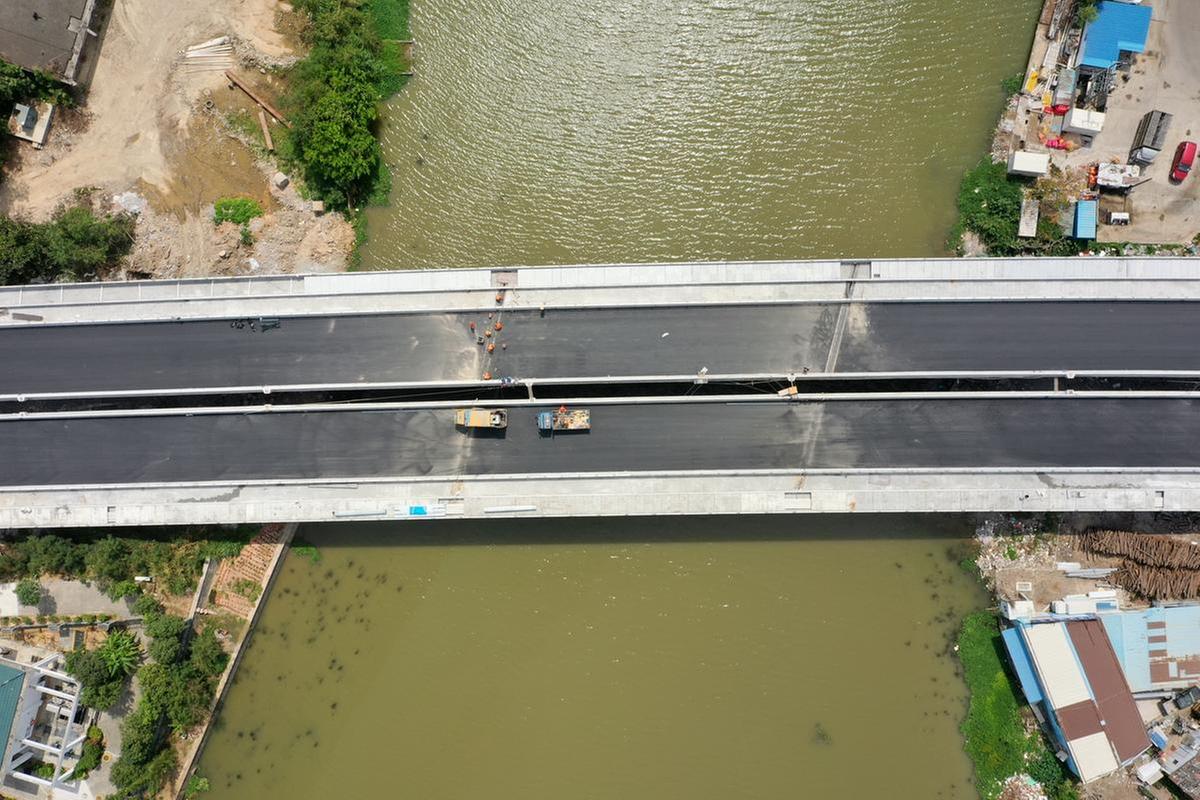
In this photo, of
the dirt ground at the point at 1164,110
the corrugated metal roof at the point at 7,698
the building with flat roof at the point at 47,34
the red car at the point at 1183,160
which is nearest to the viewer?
the corrugated metal roof at the point at 7,698

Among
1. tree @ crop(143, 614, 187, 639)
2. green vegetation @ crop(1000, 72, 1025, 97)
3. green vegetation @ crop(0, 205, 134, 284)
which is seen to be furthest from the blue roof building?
green vegetation @ crop(0, 205, 134, 284)

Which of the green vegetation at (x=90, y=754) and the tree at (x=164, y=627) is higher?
the tree at (x=164, y=627)

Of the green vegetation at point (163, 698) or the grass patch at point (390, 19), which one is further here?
the grass patch at point (390, 19)

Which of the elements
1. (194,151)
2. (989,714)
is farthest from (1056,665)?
(194,151)

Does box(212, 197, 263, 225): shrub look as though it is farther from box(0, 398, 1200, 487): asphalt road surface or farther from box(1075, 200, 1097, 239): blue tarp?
box(1075, 200, 1097, 239): blue tarp

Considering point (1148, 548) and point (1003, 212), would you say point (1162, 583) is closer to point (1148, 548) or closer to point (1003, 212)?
point (1148, 548)

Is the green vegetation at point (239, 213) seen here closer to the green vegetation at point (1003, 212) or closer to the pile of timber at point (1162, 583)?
the green vegetation at point (1003, 212)

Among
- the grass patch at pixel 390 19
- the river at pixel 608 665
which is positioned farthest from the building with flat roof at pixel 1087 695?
the grass patch at pixel 390 19
